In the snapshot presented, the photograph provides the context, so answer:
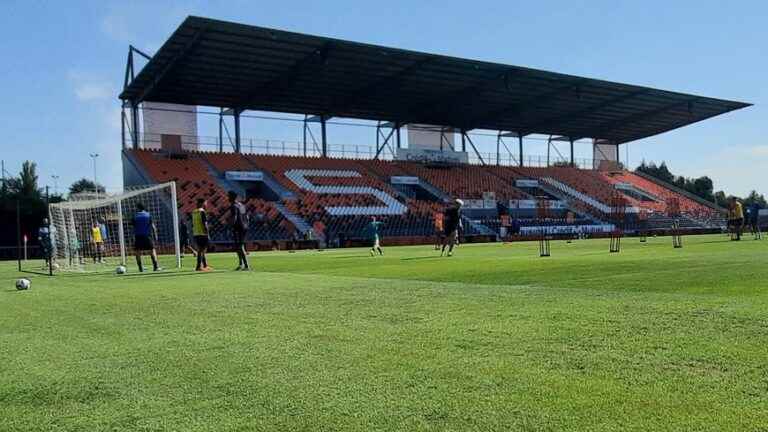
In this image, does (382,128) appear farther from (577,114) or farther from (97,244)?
(97,244)

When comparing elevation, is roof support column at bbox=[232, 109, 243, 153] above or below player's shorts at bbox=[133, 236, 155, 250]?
above

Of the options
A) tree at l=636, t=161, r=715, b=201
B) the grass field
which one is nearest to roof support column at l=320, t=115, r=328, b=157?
the grass field

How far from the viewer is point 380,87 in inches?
1583

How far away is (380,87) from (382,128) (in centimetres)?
901

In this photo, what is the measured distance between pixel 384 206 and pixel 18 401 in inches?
1497

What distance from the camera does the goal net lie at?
19.7 meters

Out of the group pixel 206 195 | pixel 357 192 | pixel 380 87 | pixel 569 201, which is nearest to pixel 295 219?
pixel 206 195

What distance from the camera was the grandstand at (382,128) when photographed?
34844 millimetres

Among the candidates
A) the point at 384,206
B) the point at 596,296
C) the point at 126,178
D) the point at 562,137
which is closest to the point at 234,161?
the point at 126,178

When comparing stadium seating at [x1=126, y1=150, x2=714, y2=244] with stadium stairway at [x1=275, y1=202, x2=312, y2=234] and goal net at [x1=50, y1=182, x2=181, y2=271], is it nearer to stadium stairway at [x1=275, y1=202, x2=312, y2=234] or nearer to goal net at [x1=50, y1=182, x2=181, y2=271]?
stadium stairway at [x1=275, y1=202, x2=312, y2=234]

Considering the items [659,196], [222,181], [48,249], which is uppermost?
[222,181]

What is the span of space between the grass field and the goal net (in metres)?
12.5

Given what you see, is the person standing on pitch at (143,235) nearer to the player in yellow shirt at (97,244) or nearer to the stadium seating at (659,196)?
the player in yellow shirt at (97,244)

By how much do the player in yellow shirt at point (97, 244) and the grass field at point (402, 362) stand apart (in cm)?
1590
